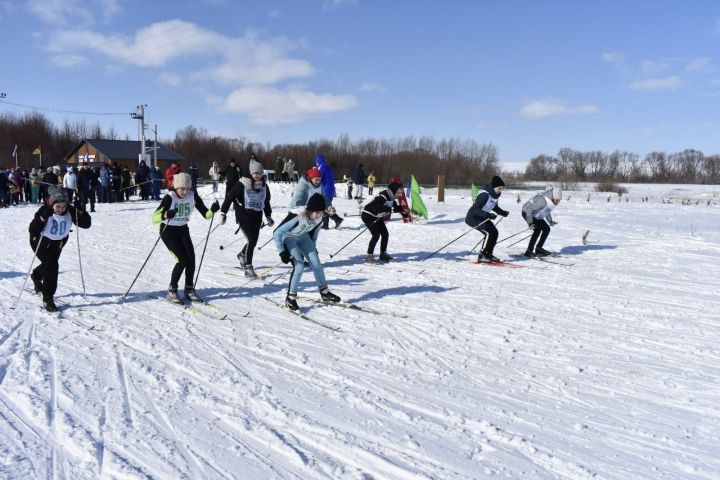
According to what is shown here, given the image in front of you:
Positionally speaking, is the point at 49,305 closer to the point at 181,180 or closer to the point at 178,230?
the point at 178,230

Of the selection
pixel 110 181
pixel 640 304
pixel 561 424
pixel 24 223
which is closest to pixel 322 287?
pixel 561 424

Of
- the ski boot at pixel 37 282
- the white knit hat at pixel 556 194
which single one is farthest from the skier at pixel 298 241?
the white knit hat at pixel 556 194

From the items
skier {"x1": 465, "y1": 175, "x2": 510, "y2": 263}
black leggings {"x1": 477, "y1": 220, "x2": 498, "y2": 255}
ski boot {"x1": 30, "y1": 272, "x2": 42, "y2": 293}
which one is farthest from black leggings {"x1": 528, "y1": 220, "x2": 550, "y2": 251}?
ski boot {"x1": 30, "y1": 272, "x2": 42, "y2": 293}

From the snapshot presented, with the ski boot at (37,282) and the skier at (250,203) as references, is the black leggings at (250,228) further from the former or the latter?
the ski boot at (37,282)

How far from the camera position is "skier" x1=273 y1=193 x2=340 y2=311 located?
679 cm

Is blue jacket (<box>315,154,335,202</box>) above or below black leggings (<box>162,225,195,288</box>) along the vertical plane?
above

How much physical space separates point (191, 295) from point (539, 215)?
307 inches

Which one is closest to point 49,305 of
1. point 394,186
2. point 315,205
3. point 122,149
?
point 315,205

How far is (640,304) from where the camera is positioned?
7.64m

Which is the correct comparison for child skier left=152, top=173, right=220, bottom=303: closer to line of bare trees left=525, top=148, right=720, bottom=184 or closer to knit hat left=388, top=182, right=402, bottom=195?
knit hat left=388, top=182, right=402, bottom=195

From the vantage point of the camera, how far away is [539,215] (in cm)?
1162

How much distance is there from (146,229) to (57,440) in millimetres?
12767

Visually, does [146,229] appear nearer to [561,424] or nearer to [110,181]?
[110,181]

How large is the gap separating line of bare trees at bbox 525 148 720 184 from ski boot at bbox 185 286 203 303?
7410cm
